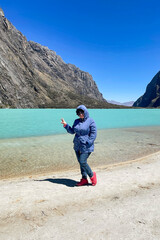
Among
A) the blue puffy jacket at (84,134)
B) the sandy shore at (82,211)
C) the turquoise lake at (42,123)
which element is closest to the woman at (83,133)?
the blue puffy jacket at (84,134)

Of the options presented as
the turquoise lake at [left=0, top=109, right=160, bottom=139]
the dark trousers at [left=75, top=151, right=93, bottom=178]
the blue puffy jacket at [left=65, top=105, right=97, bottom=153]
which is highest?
the blue puffy jacket at [left=65, top=105, right=97, bottom=153]

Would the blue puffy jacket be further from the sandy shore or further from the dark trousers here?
the sandy shore

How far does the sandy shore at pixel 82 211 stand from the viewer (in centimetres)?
389

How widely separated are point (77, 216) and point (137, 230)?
1.45 metres

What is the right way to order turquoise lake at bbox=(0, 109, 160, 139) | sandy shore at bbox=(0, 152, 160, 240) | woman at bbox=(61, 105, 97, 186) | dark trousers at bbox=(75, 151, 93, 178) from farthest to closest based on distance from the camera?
turquoise lake at bbox=(0, 109, 160, 139) < dark trousers at bbox=(75, 151, 93, 178) < woman at bbox=(61, 105, 97, 186) < sandy shore at bbox=(0, 152, 160, 240)

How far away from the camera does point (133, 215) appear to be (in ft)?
15.0

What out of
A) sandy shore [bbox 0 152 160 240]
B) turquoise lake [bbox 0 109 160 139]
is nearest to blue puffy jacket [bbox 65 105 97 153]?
sandy shore [bbox 0 152 160 240]

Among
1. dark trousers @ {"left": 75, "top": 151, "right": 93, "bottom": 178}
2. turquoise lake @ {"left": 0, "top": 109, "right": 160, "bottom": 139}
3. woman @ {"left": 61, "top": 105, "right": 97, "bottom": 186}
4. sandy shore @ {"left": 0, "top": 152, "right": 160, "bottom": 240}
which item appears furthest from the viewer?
turquoise lake @ {"left": 0, "top": 109, "right": 160, "bottom": 139}

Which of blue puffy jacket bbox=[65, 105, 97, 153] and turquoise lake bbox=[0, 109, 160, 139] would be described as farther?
turquoise lake bbox=[0, 109, 160, 139]

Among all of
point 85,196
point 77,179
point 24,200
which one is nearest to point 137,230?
point 85,196

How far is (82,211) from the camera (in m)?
4.81

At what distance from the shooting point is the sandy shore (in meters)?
3.89

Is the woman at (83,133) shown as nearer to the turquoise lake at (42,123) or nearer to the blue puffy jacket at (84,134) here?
the blue puffy jacket at (84,134)

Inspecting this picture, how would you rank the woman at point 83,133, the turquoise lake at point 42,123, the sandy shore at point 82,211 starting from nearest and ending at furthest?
the sandy shore at point 82,211
the woman at point 83,133
the turquoise lake at point 42,123
